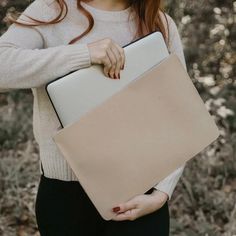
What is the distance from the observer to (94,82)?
4.84 feet

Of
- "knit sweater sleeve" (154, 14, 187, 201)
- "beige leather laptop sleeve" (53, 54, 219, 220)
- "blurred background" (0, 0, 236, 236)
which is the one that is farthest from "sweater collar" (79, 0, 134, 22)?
"blurred background" (0, 0, 236, 236)

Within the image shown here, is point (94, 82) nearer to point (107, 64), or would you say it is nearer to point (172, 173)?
point (107, 64)

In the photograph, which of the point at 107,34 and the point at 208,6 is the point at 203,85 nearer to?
the point at 208,6

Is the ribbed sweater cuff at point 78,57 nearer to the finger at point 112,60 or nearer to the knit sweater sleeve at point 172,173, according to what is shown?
the finger at point 112,60

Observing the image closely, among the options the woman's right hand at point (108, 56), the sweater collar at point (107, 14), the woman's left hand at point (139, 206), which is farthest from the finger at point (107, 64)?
the woman's left hand at point (139, 206)

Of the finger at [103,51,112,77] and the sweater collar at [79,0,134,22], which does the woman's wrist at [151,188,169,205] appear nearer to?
the finger at [103,51,112,77]

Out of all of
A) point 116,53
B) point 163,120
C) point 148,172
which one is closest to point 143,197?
point 148,172

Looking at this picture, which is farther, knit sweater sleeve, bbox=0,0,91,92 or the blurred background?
the blurred background

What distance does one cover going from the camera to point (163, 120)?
151 cm

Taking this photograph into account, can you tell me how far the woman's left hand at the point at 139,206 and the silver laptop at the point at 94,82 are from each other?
0.91ft

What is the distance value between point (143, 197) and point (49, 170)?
292mm

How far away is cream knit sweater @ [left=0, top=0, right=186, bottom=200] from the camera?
1.50 meters

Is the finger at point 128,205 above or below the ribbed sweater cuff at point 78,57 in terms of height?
below

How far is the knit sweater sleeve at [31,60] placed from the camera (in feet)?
4.91
